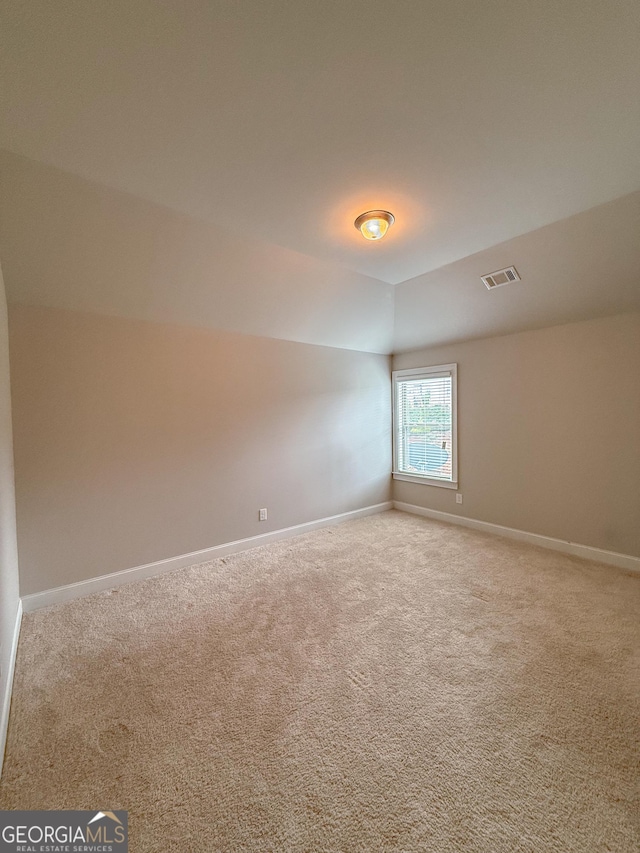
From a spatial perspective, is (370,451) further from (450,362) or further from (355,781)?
(355,781)

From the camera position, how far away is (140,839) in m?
1.08

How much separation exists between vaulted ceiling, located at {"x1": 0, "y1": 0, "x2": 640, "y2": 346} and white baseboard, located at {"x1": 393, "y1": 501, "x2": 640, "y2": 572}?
108 inches

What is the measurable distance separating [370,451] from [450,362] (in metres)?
1.60

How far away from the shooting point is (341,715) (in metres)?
1.55

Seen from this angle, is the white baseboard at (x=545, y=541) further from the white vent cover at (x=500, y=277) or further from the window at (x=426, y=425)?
the white vent cover at (x=500, y=277)

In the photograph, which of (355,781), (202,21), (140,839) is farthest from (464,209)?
(140,839)

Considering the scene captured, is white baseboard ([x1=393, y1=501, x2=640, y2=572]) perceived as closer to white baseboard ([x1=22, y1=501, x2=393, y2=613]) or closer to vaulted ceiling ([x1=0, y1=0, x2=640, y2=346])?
white baseboard ([x1=22, y1=501, x2=393, y2=613])

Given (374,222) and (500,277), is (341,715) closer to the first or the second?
(374,222)

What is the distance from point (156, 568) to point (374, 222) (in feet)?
11.1

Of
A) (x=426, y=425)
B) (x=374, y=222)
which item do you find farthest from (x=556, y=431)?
(x=374, y=222)

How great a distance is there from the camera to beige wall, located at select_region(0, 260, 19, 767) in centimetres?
164

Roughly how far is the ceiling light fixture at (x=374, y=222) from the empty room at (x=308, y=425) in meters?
0.03

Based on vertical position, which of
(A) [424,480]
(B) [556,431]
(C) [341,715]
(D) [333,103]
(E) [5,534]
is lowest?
(C) [341,715]

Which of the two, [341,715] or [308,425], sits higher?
[308,425]
